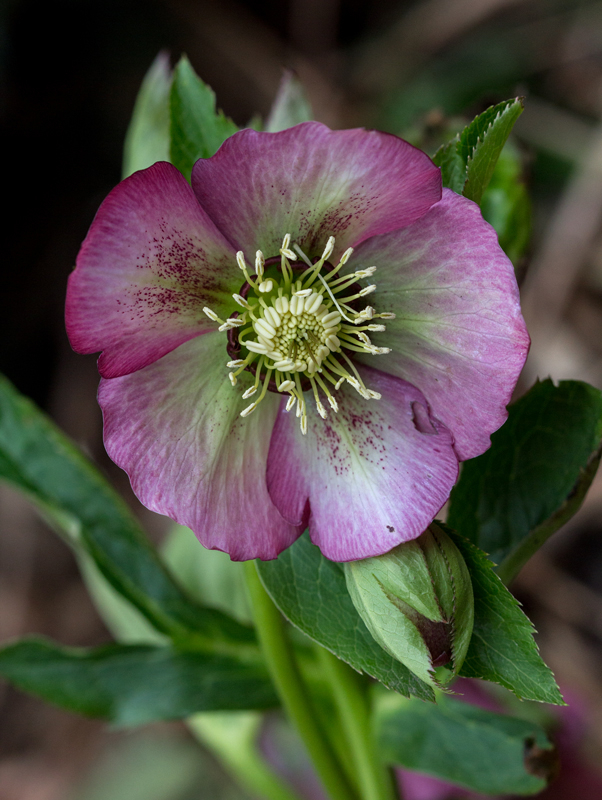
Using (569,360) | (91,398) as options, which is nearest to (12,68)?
(91,398)

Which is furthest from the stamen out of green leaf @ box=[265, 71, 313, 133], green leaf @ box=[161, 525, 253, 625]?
green leaf @ box=[161, 525, 253, 625]

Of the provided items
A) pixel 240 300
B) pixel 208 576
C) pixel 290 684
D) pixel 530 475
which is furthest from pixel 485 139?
pixel 208 576

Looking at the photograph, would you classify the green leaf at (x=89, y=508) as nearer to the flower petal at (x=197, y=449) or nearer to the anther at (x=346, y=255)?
the flower petal at (x=197, y=449)

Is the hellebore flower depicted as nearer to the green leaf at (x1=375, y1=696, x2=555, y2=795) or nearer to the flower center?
the flower center

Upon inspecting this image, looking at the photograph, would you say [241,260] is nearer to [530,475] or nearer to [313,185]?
[313,185]

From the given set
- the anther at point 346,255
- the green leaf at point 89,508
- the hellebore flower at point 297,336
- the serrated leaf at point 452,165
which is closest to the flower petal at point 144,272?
the hellebore flower at point 297,336

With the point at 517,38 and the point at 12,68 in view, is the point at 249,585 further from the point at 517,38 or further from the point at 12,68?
the point at 517,38
